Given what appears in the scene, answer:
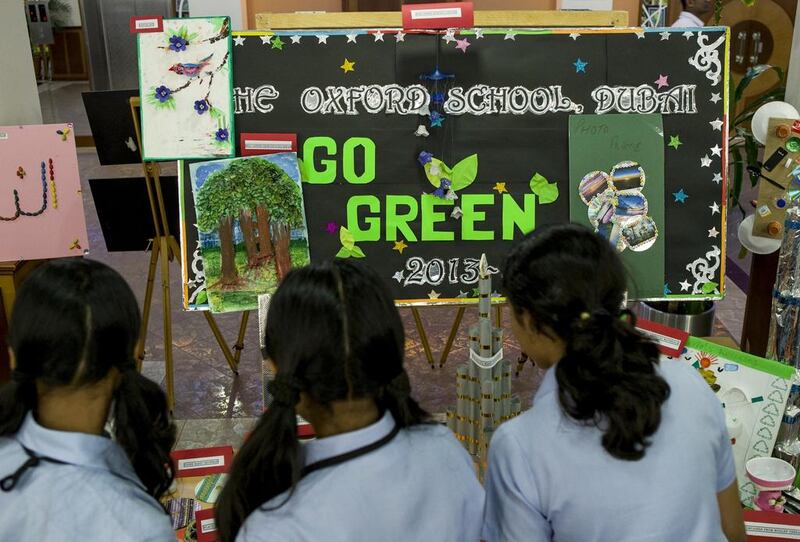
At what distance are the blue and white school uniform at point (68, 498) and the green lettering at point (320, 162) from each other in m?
1.54

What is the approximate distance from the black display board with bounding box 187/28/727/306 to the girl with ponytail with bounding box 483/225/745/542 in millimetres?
1355

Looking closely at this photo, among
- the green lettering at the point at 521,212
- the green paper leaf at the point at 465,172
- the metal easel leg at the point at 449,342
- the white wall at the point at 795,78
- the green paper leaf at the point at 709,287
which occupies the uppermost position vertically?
the white wall at the point at 795,78

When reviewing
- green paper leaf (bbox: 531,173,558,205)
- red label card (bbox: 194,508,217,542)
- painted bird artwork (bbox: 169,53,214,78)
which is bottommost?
red label card (bbox: 194,508,217,542)

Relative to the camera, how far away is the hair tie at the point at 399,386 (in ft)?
3.97

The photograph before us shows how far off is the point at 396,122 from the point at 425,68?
0.63 feet

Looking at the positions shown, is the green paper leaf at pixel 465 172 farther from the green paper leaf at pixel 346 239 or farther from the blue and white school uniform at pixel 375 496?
the blue and white school uniform at pixel 375 496

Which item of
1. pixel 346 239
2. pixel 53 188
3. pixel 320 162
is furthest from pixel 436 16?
pixel 53 188

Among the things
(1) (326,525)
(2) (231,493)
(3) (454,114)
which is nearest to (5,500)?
(2) (231,493)

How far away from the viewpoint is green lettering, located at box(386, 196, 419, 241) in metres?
2.69

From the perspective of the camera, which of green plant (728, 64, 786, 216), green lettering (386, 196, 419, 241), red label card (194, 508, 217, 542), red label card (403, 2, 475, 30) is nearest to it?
red label card (194, 508, 217, 542)

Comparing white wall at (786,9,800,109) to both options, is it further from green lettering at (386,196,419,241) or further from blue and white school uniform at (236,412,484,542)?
blue and white school uniform at (236,412,484,542)

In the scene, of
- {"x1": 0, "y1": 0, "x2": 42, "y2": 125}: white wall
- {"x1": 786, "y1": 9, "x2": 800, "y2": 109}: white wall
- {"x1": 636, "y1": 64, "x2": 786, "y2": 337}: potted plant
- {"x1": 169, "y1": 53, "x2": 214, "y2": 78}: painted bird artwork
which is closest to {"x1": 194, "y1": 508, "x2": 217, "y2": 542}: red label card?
{"x1": 169, "y1": 53, "x2": 214, "y2": 78}: painted bird artwork

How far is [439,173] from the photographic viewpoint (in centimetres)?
267

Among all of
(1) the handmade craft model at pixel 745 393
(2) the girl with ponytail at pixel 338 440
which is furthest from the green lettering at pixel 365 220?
(2) the girl with ponytail at pixel 338 440
